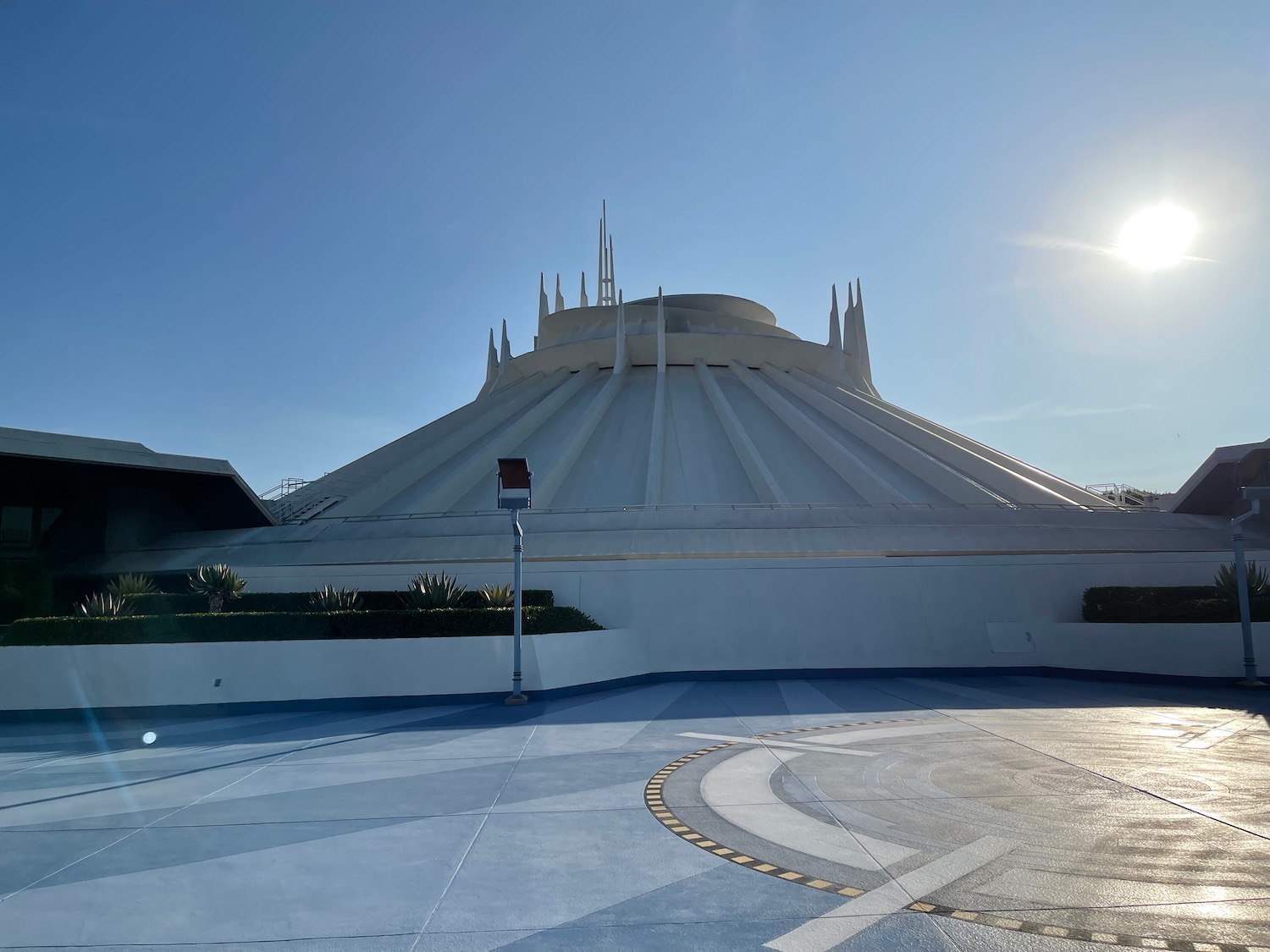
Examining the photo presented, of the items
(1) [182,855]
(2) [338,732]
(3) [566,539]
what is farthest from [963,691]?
(1) [182,855]

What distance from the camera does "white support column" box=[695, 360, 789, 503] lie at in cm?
1953

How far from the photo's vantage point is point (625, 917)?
4.60 m

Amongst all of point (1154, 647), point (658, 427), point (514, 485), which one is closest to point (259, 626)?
point (514, 485)

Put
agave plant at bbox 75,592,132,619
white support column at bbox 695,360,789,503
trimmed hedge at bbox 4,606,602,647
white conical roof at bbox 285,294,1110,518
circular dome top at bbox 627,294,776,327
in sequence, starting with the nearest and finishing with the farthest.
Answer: trimmed hedge at bbox 4,606,602,647
agave plant at bbox 75,592,132,619
white support column at bbox 695,360,789,503
white conical roof at bbox 285,294,1110,518
circular dome top at bbox 627,294,776,327

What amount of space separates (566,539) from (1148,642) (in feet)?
37.8

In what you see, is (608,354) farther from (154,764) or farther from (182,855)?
(182,855)

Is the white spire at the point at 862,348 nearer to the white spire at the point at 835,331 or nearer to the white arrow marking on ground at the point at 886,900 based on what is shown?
the white spire at the point at 835,331

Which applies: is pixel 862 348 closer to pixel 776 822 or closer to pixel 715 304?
pixel 715 304

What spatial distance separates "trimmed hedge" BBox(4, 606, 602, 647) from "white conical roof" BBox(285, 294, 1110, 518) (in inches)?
229

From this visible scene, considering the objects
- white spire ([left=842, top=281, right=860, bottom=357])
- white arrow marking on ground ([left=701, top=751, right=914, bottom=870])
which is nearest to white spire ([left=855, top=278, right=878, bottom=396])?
white spire ([left=842, top=281, right=860, bottom=357])

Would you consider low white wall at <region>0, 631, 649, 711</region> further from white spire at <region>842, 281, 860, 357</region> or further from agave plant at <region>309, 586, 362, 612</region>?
white spire at <region>842, 281, 860, 357</region>

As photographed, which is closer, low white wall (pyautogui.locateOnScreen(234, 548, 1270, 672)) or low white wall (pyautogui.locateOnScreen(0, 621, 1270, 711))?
low white wall (pyautogui.locateOnScreen(0, 621, 1270, 711))

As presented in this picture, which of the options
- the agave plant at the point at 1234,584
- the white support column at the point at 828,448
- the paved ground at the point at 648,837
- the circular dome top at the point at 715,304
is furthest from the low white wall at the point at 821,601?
the circular dome top at the point at 715,304

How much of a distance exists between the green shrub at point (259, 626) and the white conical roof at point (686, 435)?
228 inches
